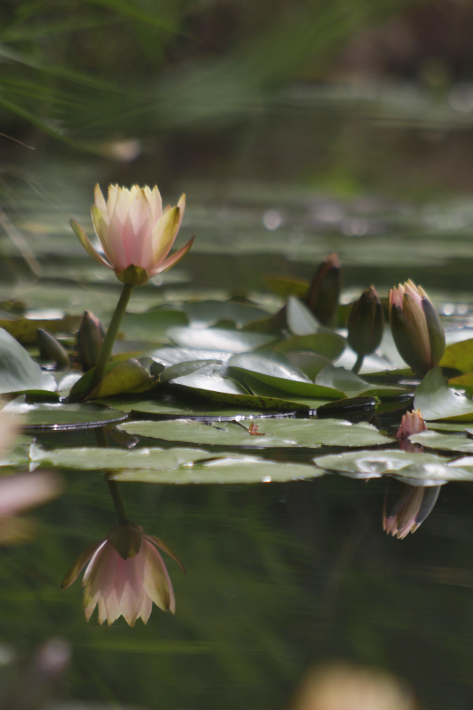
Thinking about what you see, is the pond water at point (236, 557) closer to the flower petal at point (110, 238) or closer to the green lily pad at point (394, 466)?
the green lily pad at point (394, 466)

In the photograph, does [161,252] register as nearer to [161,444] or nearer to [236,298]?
[161,444]

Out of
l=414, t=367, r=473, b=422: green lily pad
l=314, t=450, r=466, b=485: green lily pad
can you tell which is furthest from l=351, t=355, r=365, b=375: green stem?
l=314, t=450, r=466, b=485: green lily pad

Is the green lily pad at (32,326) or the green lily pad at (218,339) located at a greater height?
the green lily pad at (32,326)

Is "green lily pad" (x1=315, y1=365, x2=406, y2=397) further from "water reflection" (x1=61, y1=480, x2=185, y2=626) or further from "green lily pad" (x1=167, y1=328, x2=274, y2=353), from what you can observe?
"water reflection" (x1=61, y1=480, x2=185, y2=626)

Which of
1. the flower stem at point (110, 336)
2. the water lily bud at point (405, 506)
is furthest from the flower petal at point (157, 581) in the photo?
the flower stem at point (110, 336)

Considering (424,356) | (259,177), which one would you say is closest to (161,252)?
(424,356)

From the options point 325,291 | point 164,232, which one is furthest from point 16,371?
point 325,291

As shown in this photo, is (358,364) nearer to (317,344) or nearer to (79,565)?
(317,344)
